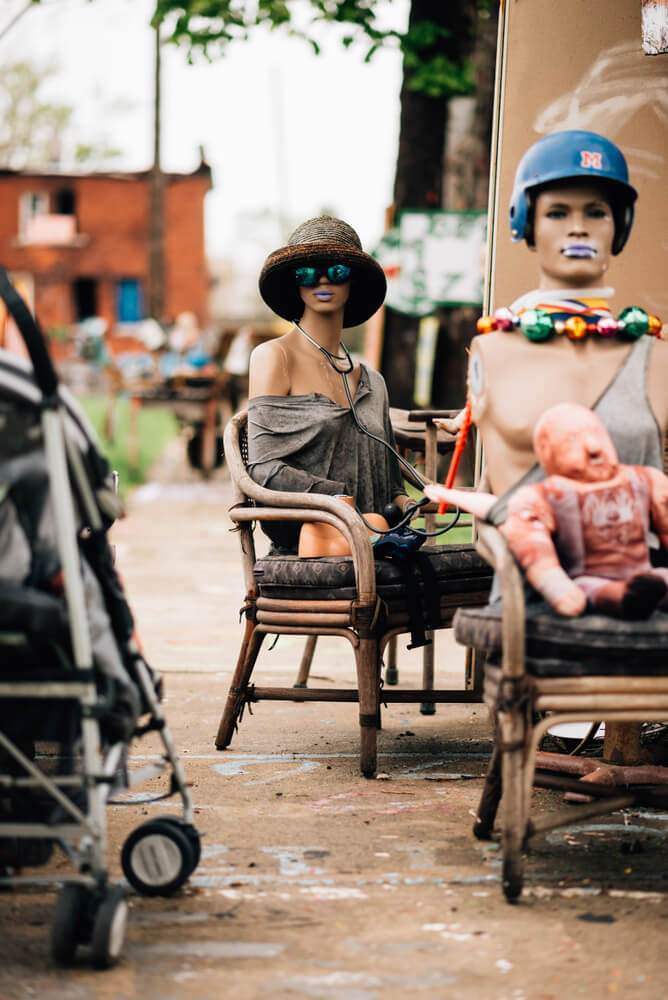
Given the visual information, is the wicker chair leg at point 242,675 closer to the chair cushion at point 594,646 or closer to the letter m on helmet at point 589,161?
the chair cushion at point 594,646

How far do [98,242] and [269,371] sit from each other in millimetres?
44600

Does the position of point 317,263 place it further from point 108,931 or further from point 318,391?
point 108,931

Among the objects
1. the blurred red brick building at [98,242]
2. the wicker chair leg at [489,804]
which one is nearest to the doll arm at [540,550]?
the wicker chair leg at [489,804]

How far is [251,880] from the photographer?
342 cm

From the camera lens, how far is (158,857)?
3277 mm

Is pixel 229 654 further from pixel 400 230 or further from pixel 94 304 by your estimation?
pixel 94 304

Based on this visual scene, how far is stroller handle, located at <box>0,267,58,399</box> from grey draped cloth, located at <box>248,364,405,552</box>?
188cm

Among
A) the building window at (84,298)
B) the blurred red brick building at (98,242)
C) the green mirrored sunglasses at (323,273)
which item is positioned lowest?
the building window at (84,298)

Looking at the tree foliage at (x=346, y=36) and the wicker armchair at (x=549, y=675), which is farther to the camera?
the tree foliage at (x=346, y=36)

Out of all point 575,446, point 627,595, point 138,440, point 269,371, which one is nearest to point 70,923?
point 627,595

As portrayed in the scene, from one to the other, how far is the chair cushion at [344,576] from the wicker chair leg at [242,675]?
15 centimetres

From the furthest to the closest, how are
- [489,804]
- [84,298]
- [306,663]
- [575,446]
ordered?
[84,298], [306,663], [489,804], [575,446]

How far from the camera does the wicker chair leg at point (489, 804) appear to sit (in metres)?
3.67

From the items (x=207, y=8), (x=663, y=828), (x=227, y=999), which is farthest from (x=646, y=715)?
(x=207, y=8)
